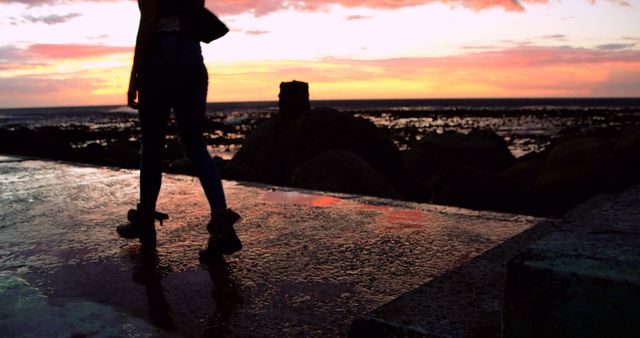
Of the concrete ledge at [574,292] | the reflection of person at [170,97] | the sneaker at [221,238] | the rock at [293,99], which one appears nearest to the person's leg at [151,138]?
the reflection of person at [170,97]

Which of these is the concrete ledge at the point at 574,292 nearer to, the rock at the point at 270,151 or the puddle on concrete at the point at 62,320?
the puddle on concrete at the point at 62,320

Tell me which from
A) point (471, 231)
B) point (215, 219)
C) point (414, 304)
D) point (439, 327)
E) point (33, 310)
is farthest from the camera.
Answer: point (471, 231)

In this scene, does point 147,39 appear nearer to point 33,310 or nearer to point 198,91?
point 198,91

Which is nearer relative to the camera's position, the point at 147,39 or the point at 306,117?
the point at 147,39

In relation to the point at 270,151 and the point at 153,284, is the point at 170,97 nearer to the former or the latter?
the point at 153,284

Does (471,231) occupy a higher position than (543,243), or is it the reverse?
(543,243)

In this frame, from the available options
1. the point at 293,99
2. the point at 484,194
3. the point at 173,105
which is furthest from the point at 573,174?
the point at 173,105

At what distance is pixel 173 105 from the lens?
2.82 metres

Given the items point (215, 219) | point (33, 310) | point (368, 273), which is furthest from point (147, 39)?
point (368, 273)

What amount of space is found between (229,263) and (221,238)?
132 millimetres

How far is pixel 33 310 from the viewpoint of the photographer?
2.09 meters

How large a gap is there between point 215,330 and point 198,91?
1355 millimetres

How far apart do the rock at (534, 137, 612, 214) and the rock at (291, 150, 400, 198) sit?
87.8 inches

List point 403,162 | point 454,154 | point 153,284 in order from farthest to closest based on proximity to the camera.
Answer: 1. point 454,154
2. point 403,162
3. point 153,284
